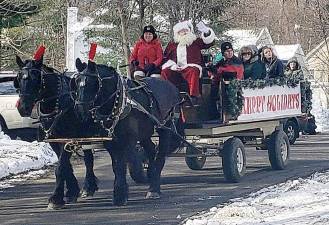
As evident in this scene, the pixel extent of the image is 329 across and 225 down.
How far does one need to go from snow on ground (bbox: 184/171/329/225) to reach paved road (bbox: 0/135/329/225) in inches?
14.1

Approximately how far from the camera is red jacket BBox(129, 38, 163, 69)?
13391mm

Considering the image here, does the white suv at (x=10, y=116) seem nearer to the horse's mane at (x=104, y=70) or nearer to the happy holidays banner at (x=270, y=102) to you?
the happy holidays banner at (x=270, y=102)

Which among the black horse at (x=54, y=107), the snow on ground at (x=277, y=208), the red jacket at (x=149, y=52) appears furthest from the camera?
the red jacket at (x=149, y=52)

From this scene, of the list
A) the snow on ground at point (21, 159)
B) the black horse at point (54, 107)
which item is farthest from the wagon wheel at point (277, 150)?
the black horse at point (54, 107)

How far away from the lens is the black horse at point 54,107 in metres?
10.6

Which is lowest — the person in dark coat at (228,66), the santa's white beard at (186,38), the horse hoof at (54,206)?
the horse hoof at (54,206)

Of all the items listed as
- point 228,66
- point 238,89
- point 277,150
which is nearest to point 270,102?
point 277,150

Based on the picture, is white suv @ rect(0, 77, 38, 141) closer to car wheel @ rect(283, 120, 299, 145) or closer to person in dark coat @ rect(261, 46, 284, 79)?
car wheel @ rect(283, 120, 299, 145)

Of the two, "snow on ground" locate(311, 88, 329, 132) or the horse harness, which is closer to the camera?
the horse harness

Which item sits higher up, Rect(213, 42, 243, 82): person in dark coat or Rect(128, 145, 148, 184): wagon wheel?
Rect(213, 42, 243, 82): person in dark coat

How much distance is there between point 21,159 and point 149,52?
424cm

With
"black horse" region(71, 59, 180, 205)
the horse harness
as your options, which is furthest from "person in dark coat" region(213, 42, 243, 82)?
the horse harness

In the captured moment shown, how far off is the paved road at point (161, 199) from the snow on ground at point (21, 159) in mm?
561

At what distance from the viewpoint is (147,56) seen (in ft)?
44.2
